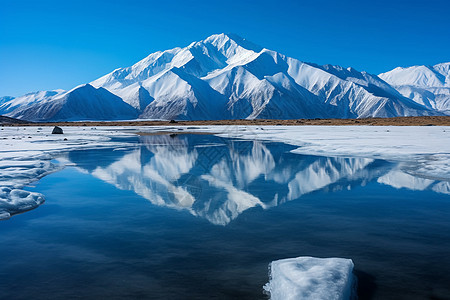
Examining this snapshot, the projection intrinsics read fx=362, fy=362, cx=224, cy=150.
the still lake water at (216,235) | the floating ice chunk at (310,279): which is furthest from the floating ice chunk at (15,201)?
the floating ice chunk at (310,279)

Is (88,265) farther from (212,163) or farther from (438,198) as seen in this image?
(212,163)

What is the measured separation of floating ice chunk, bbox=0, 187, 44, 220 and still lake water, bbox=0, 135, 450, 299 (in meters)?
0.41

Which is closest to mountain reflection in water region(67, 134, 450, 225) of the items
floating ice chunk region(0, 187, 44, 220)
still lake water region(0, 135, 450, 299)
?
still lake water region(0, 135, 450, 299)

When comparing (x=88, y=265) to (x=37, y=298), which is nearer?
(x=37, y=298)

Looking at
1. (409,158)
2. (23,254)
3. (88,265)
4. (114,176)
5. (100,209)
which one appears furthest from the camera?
(409,158)

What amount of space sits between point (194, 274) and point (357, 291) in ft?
9.22

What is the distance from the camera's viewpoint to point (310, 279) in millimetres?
5984

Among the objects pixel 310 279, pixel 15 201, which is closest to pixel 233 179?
pixel 15 201

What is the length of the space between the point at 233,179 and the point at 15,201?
28.4ft

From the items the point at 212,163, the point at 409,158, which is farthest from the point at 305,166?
the point at 409,158

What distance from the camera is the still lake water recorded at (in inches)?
245

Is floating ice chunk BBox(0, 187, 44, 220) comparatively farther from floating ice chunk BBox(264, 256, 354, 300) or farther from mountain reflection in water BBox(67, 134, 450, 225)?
floating ice chunk BBox(264, 256, 354, 300)

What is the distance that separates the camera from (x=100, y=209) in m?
11.4

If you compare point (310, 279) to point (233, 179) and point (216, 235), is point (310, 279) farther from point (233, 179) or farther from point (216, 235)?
point (233, 179)
